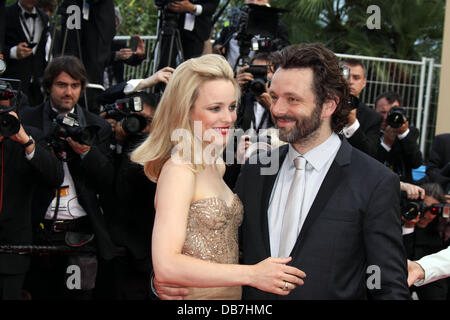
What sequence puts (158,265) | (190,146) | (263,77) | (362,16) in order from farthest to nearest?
(362,16)
(263,77)
(190,146)
(158,265)

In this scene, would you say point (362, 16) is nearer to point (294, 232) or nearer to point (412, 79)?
point (412, 79)

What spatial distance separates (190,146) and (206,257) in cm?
49

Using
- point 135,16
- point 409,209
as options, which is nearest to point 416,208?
point 409,209

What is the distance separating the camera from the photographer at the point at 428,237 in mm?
4996

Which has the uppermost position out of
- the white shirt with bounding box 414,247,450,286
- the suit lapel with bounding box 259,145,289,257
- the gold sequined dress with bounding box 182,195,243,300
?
the suit lapel with bounding box 259,145,289,257

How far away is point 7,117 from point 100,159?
69 cm

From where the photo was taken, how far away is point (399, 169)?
500cm

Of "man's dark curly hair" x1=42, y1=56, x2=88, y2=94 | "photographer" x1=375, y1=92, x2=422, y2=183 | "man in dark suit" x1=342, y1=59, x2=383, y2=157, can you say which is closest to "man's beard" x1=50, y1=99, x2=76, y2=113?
"man's dark curly hair" x1=42, y1=56, x2=88, y2=94

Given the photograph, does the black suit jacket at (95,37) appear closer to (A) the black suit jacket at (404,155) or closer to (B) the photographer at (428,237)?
(A) the black suit jacket at (404,155)

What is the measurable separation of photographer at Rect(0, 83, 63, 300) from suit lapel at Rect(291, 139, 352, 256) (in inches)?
80.9

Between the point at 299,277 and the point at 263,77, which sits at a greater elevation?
the point at 263,77

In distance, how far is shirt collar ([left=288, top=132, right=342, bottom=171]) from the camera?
2607mm

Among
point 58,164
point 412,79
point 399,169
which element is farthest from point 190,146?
point 412,79

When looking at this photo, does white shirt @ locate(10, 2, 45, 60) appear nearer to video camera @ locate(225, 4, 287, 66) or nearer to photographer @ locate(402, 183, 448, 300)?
video camera @ locate(225, 4, 287, 66)
